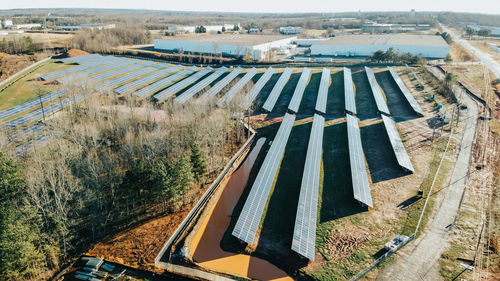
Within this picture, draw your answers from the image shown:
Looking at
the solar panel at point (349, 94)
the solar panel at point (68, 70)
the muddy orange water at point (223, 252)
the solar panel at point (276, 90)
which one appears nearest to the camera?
the muddy orange water at point (223, 252)

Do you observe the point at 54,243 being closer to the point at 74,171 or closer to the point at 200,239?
the point at 74,171

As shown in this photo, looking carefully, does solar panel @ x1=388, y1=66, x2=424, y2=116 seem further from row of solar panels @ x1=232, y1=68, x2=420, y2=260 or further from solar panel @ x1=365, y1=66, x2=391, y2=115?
row of solar panels @ x1=232, y1=68, x2=420, y2=260

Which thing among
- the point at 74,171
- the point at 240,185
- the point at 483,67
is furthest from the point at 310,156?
the point at 483,67

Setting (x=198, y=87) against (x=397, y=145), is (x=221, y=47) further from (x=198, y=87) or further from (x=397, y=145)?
(x=397, y=145)

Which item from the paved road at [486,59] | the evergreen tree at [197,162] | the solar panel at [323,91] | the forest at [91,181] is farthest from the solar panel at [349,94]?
the paved road at [486,59]

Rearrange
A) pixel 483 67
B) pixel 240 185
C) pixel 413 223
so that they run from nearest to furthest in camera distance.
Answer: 1. pixel 413 223
2. pixel 240 185
3. pixel 483 67

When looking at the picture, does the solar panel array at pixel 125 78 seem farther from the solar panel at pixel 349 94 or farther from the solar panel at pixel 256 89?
the solar panel at pixel 349 94
